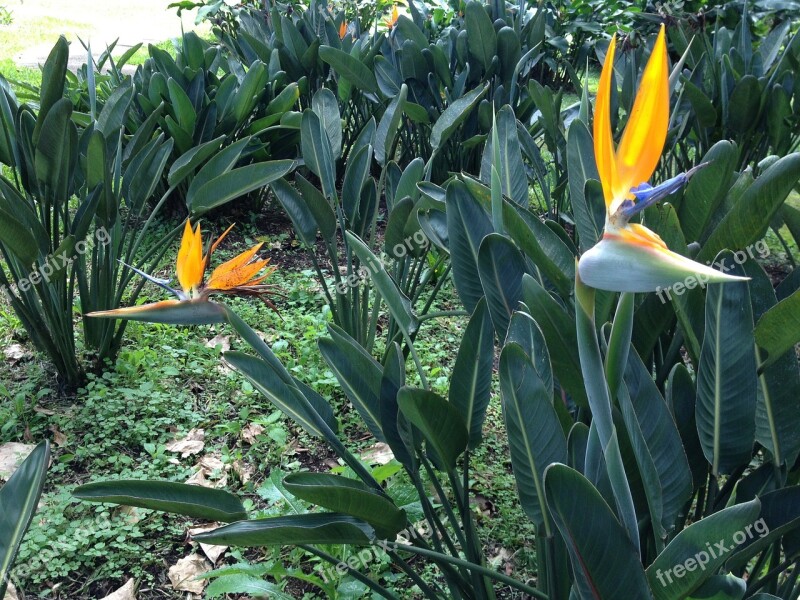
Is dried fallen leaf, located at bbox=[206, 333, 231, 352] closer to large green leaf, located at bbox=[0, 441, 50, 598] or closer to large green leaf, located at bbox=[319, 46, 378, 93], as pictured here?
large green leaf, located at bbox=[319, 46, 378, 93]

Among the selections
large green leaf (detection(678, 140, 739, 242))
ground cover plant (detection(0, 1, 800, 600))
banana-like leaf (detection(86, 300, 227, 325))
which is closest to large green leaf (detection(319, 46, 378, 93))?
ground cover plant (detection(0, 1, 800, 600))

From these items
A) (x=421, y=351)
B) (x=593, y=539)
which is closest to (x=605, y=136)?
(x=593, y=539)

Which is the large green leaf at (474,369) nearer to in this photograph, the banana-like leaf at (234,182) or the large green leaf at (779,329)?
the large green leaf at (779,329)

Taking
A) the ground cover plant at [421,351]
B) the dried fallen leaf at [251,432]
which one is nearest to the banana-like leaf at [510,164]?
the ground cover plant at [421,351]

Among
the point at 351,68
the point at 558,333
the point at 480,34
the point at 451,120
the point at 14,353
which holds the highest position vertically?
the point at 480,34

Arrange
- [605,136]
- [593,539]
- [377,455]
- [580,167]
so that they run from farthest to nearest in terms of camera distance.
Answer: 1. [377,455]
2. [580,167]
3. [593,539]
4. [605,136]

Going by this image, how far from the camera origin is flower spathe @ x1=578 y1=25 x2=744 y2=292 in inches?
18.9

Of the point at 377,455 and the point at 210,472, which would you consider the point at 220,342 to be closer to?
the point at 210,472

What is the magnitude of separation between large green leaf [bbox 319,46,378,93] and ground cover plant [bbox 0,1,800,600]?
0.01 m

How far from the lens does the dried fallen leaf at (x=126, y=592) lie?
4.80 ft

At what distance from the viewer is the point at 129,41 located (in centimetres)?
814

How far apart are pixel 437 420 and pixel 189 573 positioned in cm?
88

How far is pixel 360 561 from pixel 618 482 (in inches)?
35.1

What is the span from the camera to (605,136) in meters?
0.55
